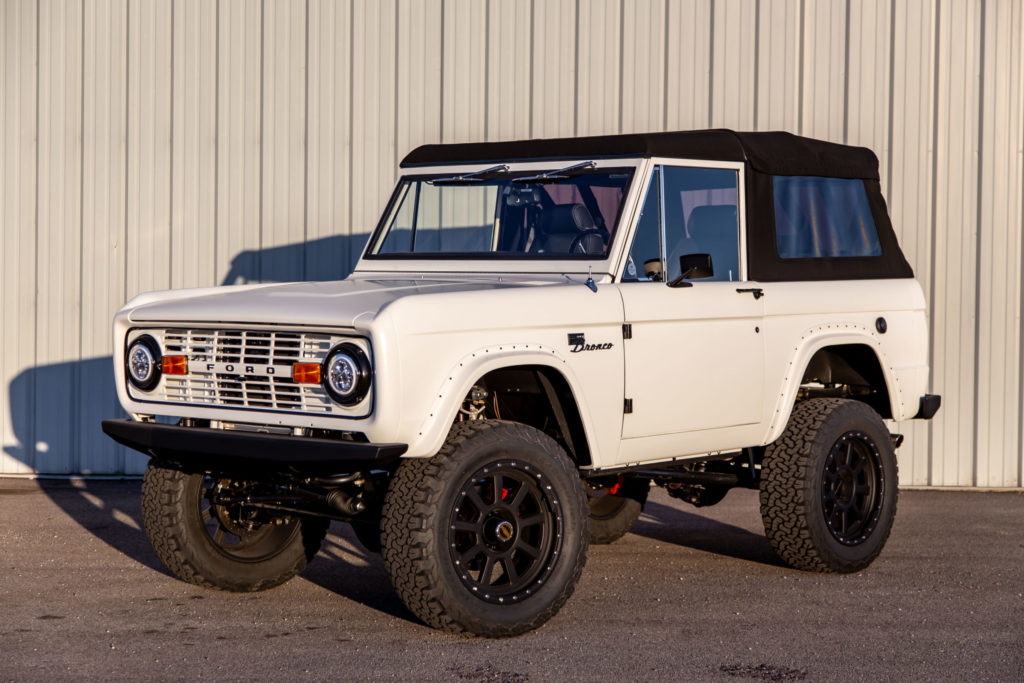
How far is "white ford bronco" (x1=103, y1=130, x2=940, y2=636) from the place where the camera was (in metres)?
5.41

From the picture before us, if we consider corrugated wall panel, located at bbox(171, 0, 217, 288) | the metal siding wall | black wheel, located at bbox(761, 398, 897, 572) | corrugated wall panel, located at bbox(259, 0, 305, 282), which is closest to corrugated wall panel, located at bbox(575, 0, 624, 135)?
the metal siding wall

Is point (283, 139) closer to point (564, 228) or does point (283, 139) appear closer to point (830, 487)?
point (564, 228)

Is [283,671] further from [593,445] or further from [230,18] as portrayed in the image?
[230,18]

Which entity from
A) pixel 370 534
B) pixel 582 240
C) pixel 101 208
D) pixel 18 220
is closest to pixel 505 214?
pixel 582 240

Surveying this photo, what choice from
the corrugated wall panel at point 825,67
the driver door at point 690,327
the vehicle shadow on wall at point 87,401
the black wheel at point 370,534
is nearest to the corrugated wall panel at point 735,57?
the corrugated wall panel at point 825,67

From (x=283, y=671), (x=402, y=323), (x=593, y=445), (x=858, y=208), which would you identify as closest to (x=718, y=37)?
(x=858, y=208)

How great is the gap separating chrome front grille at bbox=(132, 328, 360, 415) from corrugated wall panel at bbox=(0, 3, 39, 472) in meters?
5.30

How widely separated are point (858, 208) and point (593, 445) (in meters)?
2.69

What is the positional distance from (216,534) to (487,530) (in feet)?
5.49

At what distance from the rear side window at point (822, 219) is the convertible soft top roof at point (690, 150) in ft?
0.22

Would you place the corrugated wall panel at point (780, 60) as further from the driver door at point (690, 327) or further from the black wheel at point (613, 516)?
the black wheel at point (613, 516)

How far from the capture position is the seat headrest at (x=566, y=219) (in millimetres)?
6676

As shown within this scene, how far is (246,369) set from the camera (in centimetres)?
564

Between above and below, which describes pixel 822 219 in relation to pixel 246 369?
above
